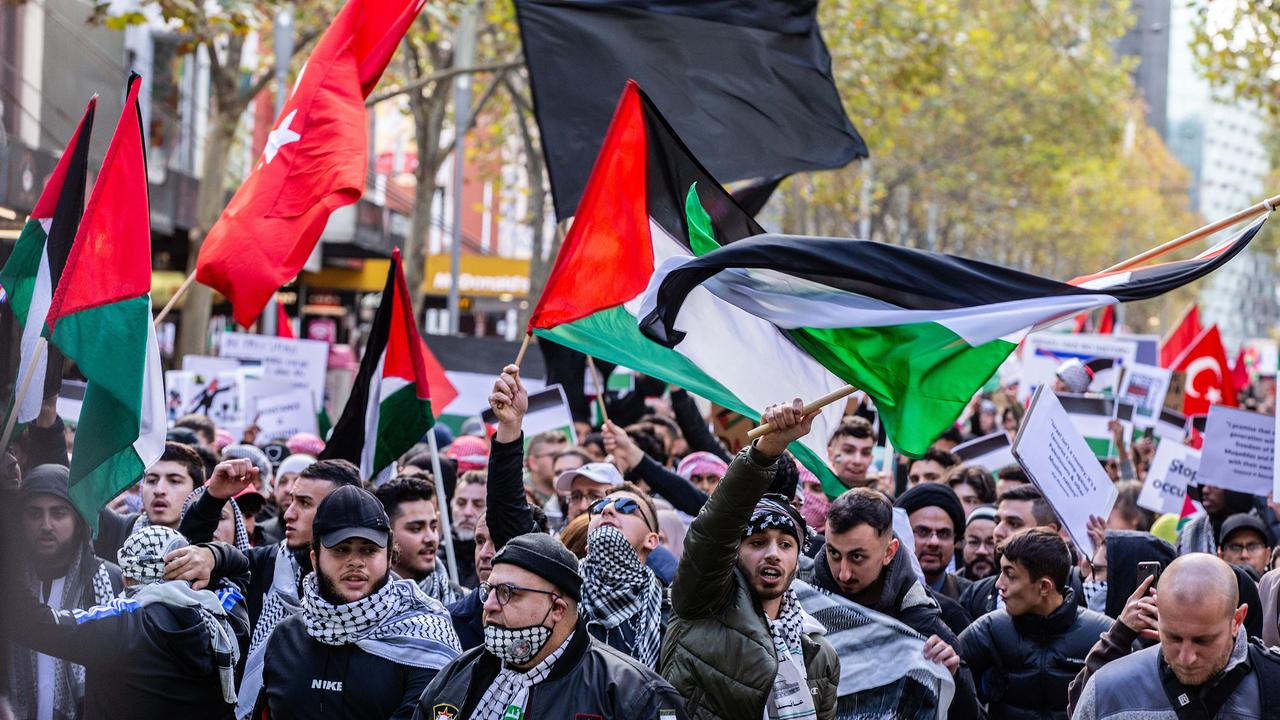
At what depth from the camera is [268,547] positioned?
6.46m

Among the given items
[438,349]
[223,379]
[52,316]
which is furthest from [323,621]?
[438,349]

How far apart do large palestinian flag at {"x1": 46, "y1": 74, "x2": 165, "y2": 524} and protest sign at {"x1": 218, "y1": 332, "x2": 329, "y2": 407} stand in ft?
22.7

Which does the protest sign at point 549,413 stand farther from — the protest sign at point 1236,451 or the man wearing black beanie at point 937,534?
the protest sign at point 1236,451

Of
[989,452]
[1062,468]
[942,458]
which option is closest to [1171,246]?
[1062,468]

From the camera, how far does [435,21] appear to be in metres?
22.9

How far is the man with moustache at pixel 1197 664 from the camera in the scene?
14.7 feet

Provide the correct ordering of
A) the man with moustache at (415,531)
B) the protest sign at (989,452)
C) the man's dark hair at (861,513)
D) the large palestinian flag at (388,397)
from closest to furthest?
the man's dark hair at (861,513) → the man with moustache at (415,531) → the large palestinian flag at (388,397) → the protest sign at (989,452)

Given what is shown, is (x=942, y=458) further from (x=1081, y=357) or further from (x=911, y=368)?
(x=1081, y=357)

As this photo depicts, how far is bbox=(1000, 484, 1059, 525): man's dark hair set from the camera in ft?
24.4

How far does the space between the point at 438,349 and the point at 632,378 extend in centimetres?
173

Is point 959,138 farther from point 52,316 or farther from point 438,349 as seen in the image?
point 52,316

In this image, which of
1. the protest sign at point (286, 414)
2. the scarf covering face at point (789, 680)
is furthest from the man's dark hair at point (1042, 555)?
the protest sign at point (286, 414)

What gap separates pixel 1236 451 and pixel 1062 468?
8.49 ft

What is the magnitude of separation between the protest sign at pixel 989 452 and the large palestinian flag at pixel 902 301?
5.22 meters
